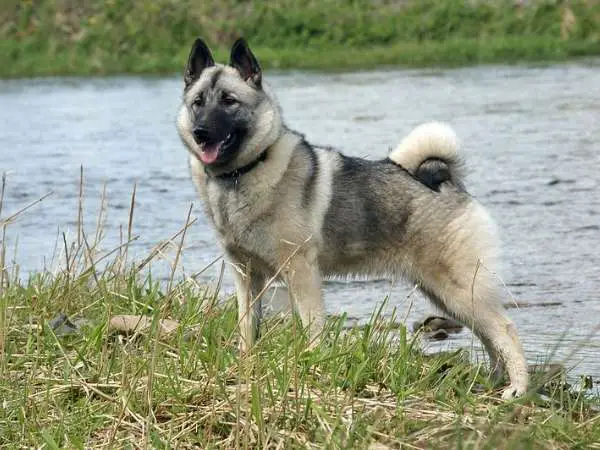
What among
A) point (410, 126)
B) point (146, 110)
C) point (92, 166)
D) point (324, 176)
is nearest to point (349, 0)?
point (146, 110)

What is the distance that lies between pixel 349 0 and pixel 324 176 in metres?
22.2

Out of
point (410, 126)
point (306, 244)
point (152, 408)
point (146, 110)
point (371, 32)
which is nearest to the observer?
point (152, 408)

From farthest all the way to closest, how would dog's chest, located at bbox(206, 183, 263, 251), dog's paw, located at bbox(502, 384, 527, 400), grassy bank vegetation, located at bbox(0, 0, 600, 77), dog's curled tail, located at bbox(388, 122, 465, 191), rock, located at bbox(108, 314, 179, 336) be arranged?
grassy bank vegetation, located at bbox(0, 0, 600, 77) → dog's curled tail, located at bbox(388, 122, 465, 191) → dog's chest, located at bbox(206, 183, 263, 251) → rock, located at bbox(108, 314, 179, 336) → dog's paw, located at bbox(502, 384, 527, 400)

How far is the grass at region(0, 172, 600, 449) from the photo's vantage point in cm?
484

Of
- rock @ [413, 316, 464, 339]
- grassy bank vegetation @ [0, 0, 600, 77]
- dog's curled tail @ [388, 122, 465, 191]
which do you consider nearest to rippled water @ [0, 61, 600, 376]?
rock @ [413, 316, 464, 339]

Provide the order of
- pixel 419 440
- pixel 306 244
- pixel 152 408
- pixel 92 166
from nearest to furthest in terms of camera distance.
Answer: pixel 419 440, pixel 152 408, pixel 306 244, pixel 92 166

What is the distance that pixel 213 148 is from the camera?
662cm

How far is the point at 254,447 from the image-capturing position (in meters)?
4.81

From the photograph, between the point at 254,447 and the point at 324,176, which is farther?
the point at 324,176

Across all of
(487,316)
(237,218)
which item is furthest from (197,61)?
(487,316)

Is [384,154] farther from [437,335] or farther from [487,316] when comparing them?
[487,316]

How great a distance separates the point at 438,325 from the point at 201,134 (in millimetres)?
1952

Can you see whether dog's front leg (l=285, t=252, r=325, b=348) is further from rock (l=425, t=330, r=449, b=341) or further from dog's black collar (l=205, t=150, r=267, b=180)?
rock (l=425, t=330, r=449, b=341)

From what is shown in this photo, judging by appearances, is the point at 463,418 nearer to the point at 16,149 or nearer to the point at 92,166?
the point at 92,166
